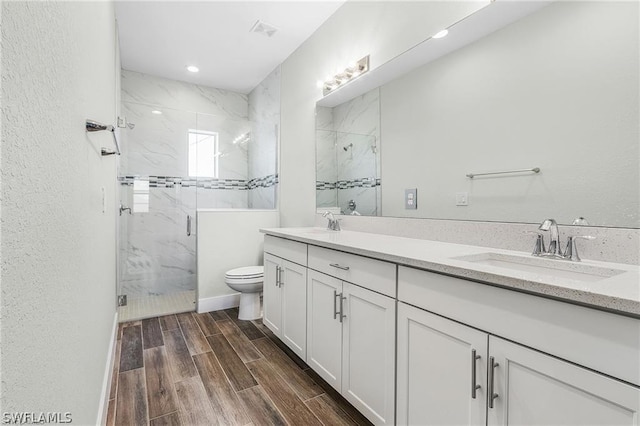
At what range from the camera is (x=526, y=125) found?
137 centimetres

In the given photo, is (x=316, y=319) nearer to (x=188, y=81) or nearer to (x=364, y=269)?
(x=364, y=269)

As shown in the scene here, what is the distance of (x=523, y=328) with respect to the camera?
0.87 m

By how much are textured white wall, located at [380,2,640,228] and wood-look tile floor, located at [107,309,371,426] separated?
1.20 metres

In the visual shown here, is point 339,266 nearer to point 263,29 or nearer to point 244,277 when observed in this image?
point 244,277

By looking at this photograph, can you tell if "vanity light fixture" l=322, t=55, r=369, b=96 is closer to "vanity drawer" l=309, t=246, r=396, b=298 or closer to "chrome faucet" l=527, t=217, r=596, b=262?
"vanity drawer" l=309, t=246, r=396, b=298

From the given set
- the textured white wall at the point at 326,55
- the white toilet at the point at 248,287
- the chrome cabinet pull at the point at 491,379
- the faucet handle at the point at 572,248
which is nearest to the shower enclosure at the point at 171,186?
the textured white wall at the point at 326,55

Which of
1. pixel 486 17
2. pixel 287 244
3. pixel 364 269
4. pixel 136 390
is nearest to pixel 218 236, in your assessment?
pixel 287 244

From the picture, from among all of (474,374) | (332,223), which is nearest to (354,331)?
(474,374)

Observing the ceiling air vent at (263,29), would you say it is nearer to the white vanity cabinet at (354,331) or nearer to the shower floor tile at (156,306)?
the white vanity cabinet at (354,331)

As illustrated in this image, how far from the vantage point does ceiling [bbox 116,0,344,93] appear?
2529 mm

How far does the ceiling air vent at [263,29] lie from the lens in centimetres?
273

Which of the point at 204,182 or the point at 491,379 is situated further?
the point at 204,182

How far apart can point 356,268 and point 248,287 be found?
5.24ft

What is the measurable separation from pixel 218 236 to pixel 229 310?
743mm
